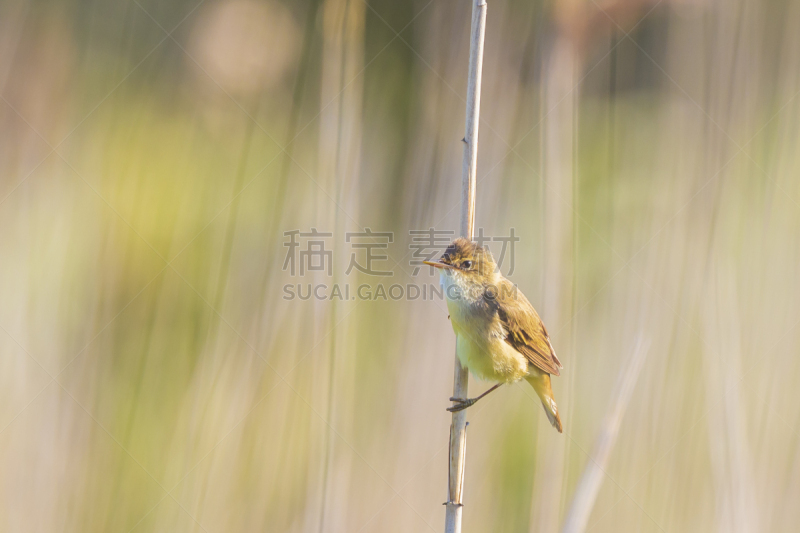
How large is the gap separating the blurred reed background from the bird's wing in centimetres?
18

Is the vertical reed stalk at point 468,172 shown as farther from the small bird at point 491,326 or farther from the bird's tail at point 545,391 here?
the bird's tail at point 545,391

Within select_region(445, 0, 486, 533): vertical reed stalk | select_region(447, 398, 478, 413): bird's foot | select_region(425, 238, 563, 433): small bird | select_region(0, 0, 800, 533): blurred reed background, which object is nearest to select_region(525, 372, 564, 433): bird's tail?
select_region(425, 238, 563, 433): small bird

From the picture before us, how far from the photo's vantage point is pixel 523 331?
2096 mm

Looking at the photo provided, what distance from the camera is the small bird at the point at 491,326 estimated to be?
1.92 meters

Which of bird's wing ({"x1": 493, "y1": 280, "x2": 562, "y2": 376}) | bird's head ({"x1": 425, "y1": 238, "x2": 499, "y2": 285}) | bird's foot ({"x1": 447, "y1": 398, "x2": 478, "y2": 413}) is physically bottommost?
bird's foot ({"x1": 447, "y1": 398, "x2": 478, "y2": 413})

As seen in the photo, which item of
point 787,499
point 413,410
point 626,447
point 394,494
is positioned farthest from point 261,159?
point 787,499

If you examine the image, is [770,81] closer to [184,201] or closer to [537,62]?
[537,62]

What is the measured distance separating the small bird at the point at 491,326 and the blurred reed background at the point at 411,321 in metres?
0.20

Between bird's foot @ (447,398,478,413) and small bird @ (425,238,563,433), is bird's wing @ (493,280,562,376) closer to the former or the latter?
small bird @ (425,238,563,433)

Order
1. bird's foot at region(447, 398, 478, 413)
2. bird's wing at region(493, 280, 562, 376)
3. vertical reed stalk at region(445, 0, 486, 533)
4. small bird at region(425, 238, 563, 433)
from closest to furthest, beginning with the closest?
vertical reed stalk at region(445, 0, 486, 533), bird's foot at region(447, 398, 478, 413), small bird at region(425, 238, 563, 433), bird's wing at region(493, 280, 562, 376)

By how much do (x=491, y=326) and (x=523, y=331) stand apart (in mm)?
173

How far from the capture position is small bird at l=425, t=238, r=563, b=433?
1915mm

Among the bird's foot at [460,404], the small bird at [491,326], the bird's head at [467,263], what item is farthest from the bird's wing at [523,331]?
the bird's foot at [460,404]

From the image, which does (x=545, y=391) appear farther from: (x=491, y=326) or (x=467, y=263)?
(x=467, y=263)
